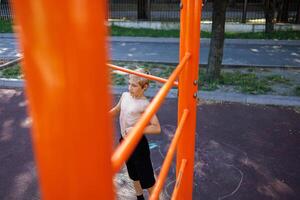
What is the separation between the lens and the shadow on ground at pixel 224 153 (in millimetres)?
3271

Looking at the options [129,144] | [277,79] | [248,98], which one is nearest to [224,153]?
[248,98]

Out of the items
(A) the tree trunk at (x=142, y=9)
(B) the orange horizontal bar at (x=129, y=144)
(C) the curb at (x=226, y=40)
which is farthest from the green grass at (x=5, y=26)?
(B) the orange horizontal bar at (x=129, y=144)

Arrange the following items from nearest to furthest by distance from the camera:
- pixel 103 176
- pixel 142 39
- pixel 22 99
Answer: pixel 103 176
pixel 22 99
pixel 142 39

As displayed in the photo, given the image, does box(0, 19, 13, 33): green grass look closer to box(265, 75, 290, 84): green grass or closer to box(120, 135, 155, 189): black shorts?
box(265, 75, 290, 84): green grass

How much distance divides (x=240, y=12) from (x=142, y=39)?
5.00 meters

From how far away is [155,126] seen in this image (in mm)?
2303

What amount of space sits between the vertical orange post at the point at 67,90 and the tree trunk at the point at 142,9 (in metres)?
13.5

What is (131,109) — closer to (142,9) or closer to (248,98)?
(248,98)

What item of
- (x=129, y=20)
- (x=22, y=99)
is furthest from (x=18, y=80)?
(x=129, y=20)

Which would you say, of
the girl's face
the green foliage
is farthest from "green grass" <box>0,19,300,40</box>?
the girl's face

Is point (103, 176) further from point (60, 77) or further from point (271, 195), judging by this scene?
point (271, 195)

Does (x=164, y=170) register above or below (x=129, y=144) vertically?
below

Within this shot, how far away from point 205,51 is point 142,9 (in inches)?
212

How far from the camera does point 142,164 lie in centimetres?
248
